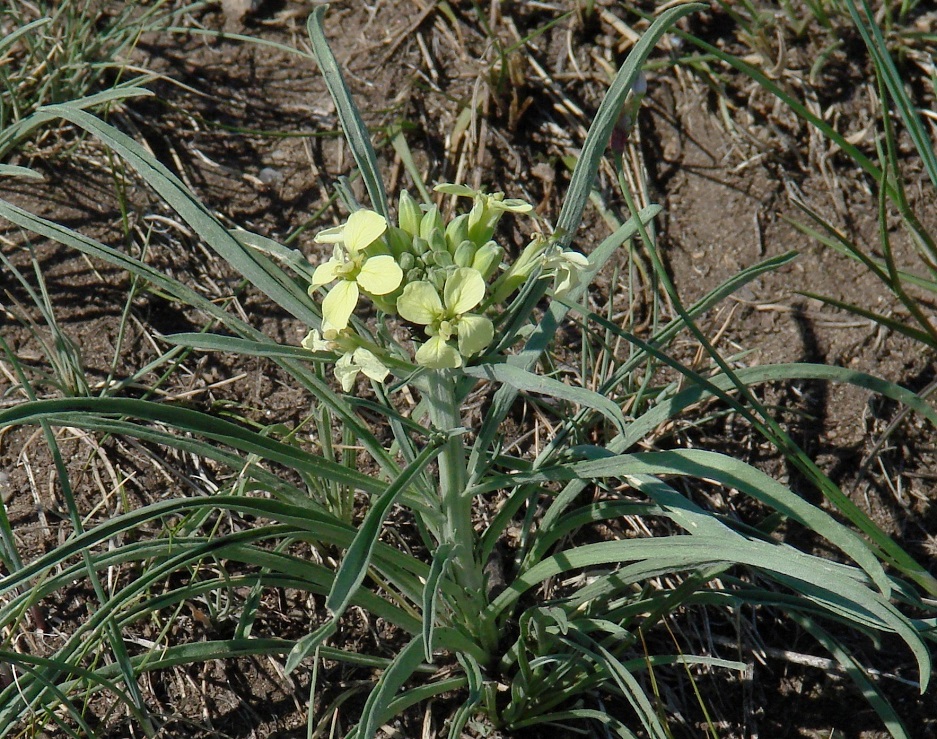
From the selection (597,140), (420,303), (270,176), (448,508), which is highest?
(597,140)

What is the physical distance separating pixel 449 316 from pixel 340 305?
0.60ft

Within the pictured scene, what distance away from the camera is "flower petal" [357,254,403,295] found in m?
1.41

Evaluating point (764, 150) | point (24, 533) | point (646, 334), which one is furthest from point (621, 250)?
point (24, 533)

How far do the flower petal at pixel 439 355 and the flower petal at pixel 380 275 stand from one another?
0.12m

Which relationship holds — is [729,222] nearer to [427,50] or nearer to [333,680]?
[427,50]

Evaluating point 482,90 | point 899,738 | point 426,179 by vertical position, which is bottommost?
point 899,738

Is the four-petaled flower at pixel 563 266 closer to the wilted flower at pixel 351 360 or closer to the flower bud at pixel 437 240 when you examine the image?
the flower bud at pixel 437 240

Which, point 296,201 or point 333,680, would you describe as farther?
point 296,201

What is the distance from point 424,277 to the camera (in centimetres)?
150

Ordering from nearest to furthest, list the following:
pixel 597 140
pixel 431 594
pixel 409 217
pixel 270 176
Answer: pixel 431 594
pixel 409 217
pixel 597 140
pixel 270 176

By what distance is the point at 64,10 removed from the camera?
9.27 feet

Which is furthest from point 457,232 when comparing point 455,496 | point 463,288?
point 455,496

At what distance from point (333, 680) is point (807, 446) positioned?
1.53 m

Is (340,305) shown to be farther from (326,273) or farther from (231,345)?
(231,345)
